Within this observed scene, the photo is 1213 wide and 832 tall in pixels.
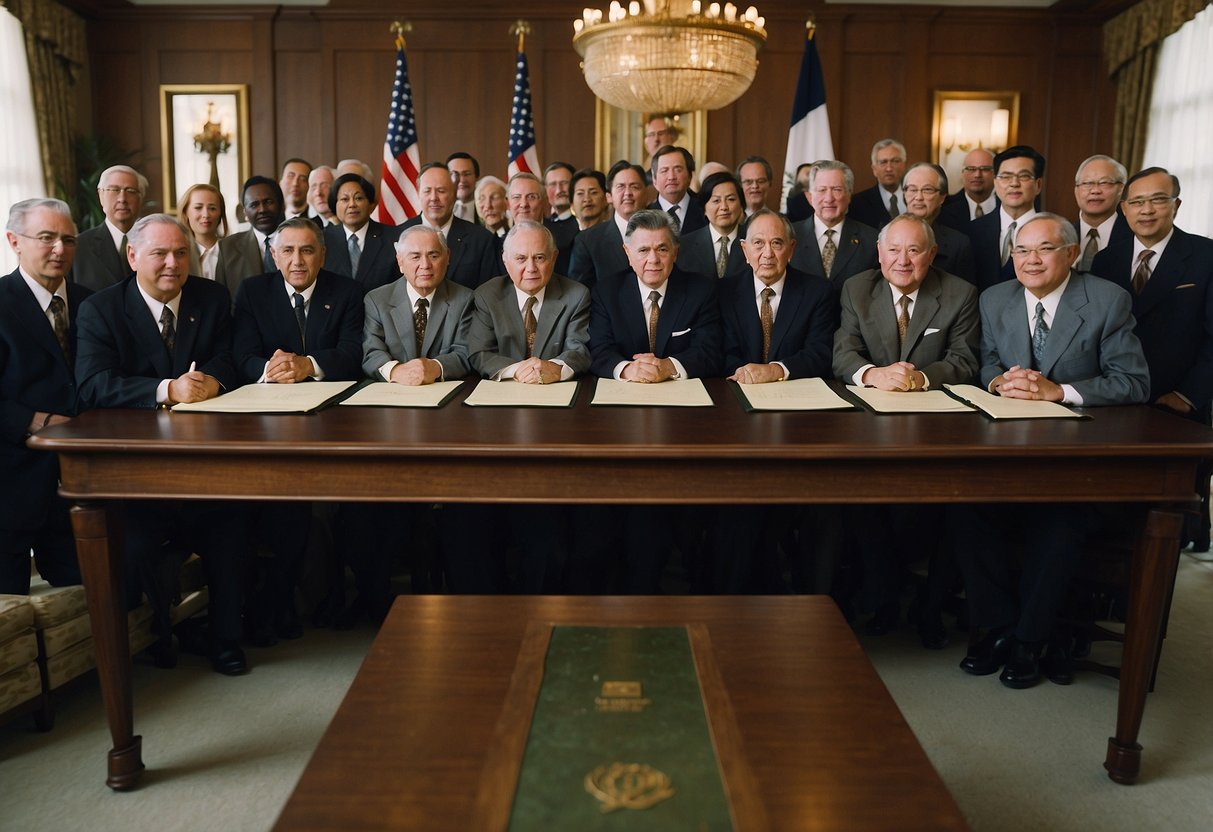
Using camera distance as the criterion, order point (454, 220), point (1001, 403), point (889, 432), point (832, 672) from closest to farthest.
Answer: point (832, 672) < point (889, 432) < point (1001, 403) < point (454, 220)

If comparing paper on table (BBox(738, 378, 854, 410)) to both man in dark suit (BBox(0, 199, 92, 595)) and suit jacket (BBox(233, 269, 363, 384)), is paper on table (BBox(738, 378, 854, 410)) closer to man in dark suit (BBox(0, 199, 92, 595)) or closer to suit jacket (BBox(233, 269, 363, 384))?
suit jacket (BBox(233, 269, 363, 384))

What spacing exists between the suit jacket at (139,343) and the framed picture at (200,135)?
614cm

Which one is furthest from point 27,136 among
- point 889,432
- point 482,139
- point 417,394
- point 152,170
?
point 889,432

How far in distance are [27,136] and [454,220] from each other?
4914mm

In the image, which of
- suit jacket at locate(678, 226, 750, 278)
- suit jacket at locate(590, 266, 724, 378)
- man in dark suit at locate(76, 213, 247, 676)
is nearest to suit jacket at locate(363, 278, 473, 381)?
suit jacket at locate(590, 266, 724, 378)

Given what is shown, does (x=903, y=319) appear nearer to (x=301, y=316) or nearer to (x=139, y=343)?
(x=301, y=316)

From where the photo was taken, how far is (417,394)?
10.5 ft

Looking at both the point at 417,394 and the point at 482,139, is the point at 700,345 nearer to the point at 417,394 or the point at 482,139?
the point at 417,394

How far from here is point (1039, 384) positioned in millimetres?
3121

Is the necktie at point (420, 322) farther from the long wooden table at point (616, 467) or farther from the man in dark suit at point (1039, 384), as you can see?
the man in dark suit at point (1039, 384)

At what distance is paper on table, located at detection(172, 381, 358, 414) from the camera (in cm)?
288

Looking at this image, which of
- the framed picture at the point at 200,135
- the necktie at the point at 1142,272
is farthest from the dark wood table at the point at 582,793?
the framed picture at the point at 200,135

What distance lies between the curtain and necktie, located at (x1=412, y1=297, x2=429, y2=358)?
5874mm

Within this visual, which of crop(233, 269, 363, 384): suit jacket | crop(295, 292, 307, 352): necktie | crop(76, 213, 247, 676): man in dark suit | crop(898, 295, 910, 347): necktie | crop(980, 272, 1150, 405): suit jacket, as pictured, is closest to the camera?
crop(980, 272, 1150, 405): suit jacket
